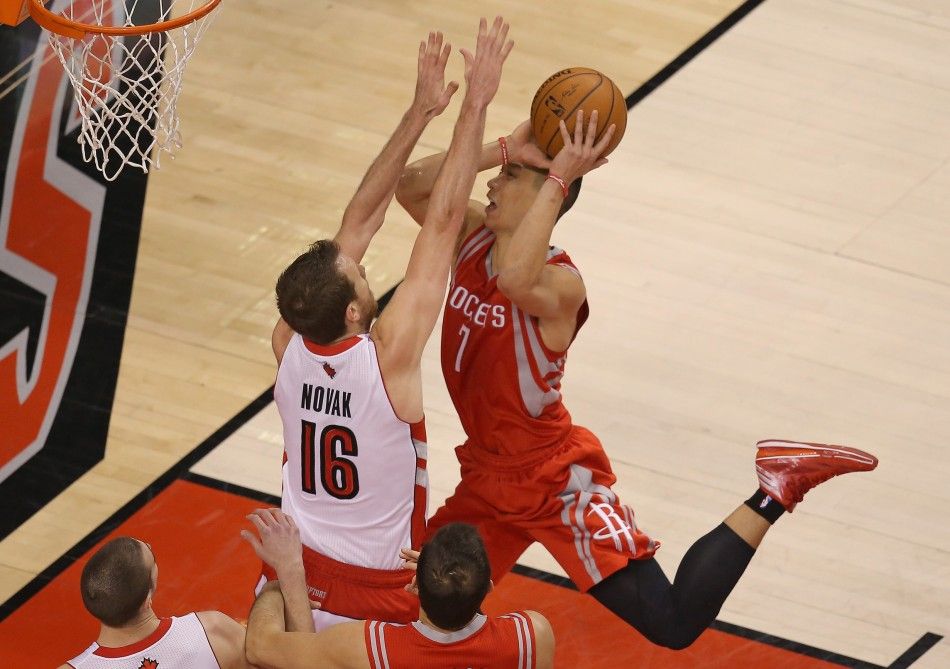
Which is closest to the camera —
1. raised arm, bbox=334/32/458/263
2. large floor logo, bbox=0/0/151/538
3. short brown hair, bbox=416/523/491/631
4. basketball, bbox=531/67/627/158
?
short brown hair, bbox=416/523/491/631

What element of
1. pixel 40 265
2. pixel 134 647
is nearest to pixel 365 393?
pixel 134 647

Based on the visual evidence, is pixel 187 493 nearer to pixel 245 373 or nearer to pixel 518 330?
pixel 245 373

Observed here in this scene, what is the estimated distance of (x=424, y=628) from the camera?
405 centimetres

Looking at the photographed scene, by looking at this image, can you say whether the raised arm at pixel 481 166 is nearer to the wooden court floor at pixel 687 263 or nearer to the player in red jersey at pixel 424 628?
the player in red jersey at pixel 424 628

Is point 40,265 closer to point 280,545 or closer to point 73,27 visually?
point 73,27

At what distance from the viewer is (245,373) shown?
269 inches

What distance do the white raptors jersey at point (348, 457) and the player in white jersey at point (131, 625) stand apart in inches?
16.8

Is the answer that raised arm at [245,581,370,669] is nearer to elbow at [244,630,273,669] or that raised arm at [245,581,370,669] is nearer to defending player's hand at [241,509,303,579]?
elbow at [244,630,273,669]

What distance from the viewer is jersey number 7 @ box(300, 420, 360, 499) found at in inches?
171

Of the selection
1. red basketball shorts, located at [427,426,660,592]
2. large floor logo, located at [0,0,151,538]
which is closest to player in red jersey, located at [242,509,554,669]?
red basketball shorts, located at [427,426,660,592]

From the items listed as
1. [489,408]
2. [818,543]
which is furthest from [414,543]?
[818,543]

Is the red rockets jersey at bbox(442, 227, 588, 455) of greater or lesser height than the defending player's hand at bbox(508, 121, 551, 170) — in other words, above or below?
below

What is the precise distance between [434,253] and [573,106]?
26.6 inches

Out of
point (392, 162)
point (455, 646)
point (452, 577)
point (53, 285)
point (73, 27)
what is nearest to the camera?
point (452, 577)
